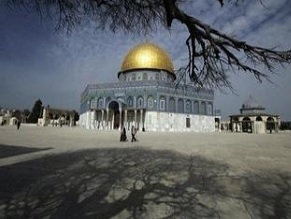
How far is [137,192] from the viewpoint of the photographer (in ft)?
15.6

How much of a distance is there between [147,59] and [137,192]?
149 ft

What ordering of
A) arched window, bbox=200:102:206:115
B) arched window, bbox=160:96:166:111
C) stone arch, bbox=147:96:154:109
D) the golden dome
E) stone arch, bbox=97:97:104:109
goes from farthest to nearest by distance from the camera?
1. arched window, bbox=200:102:206:115
2. the golden dome
3. stone arch, bbox=97:97:104:109
4. arched window, bbox=160:96:166:111
5. stone arch, bbox=147:96:154:109

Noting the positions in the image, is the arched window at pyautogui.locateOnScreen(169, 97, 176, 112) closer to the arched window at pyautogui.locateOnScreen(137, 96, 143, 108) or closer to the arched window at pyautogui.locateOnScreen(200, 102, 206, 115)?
the arched window at pyautogui.locateOnScreen(137, 96, 143, 108)

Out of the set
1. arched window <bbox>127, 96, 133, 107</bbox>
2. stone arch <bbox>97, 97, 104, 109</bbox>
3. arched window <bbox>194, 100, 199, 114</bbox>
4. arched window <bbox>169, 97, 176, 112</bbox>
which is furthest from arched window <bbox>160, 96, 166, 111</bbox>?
stone arch <bbox>97, 97, 104, 109</bbox>

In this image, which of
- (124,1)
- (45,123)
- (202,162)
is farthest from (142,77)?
(124,1)

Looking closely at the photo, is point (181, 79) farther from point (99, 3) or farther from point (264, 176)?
point (264, 176)

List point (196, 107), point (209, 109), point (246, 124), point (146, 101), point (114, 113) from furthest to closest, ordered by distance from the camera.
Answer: point (246, 124), point (209, 109), point (196, 107), point (114, 113), point (146, 101)

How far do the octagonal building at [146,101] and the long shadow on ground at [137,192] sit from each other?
121 ft

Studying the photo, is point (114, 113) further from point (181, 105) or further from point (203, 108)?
point (203, 108)

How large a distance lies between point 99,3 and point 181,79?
86.4 inches

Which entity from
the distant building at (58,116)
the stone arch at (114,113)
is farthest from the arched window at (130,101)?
the distant building at (58,116)

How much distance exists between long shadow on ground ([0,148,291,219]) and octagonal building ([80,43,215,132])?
3692 cm

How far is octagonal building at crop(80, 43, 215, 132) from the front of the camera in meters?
44.7

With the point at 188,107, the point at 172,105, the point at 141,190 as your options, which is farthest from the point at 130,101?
the point at 141,190
